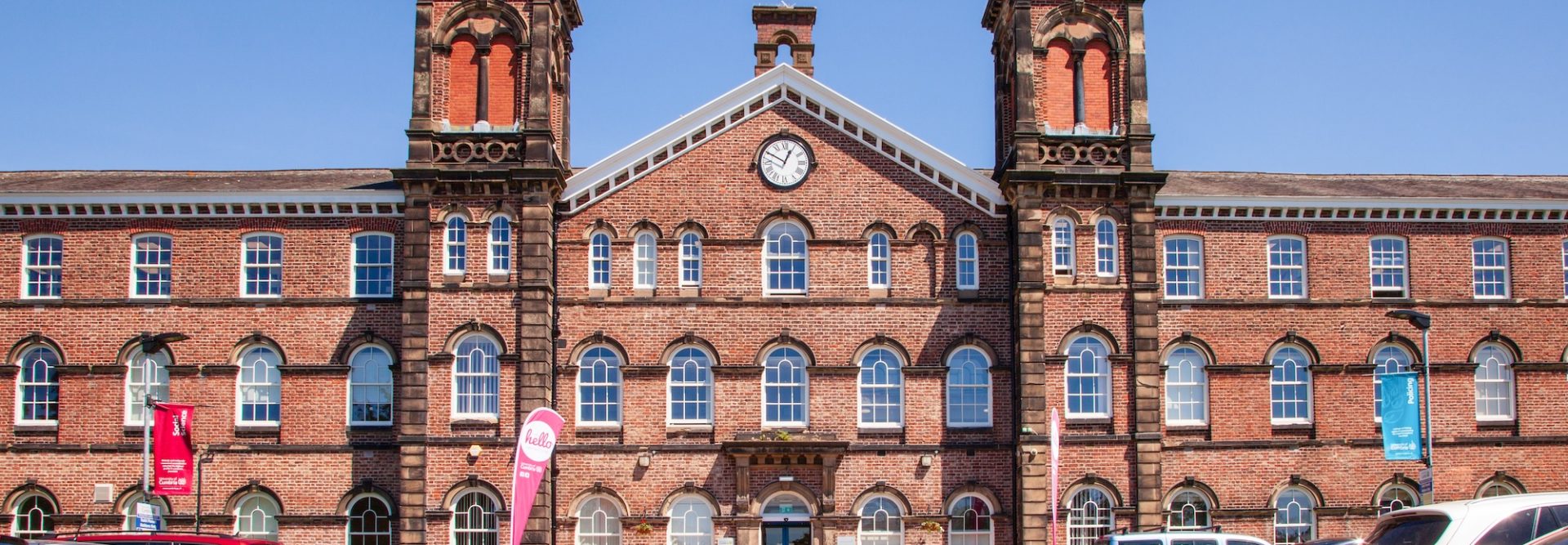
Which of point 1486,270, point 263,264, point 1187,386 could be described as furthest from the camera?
point 1486,270

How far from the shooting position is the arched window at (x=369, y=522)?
33.2 metres

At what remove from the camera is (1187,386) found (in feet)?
113

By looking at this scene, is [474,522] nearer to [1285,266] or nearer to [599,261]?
[599,261]

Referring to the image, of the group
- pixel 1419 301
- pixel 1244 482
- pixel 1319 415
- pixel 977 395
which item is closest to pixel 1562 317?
pixel 1419 301

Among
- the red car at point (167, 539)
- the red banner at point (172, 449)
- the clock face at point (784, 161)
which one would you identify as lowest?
the red car at point (167, 539)

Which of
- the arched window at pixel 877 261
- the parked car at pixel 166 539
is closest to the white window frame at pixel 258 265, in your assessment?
the parked car at pixel 166 539

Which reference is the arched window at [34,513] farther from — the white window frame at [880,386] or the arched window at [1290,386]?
the arched window at [1290,386]

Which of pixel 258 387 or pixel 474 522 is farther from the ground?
pixel 258 387

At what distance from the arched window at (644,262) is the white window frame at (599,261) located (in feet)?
1.71

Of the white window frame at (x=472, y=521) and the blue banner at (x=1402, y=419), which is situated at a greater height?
the blue banner at (x=1402, y=419)

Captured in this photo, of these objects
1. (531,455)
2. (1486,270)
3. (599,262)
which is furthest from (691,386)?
(1486,270)

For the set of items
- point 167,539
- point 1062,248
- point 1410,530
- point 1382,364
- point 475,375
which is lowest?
point 1410,530

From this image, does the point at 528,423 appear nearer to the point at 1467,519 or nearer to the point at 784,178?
the point at 784,178

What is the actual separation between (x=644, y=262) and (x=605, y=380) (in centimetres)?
259
